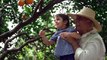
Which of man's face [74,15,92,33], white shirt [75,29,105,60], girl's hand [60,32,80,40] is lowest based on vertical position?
white shirt [75,29,105,60]

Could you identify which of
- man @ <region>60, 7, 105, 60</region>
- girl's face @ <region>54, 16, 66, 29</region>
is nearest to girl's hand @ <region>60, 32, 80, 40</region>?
man @ <region>60, 7, 105, 60</region>

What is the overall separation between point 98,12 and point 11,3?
2.37 metres

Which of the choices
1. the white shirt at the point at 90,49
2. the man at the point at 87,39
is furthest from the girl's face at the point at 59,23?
the white shirt at the point at 90,49

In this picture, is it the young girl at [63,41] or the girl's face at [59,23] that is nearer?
the young girl at [63,41]

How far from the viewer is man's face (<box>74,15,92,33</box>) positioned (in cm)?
287

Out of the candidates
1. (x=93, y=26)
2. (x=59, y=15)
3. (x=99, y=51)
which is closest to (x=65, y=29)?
(x=59, y=15)

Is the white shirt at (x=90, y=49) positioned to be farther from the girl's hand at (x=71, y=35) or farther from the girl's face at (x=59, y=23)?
the girl's face at (x=59, y=23)

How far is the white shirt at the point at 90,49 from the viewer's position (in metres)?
2.70

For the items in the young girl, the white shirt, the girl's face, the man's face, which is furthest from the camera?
the girl's face

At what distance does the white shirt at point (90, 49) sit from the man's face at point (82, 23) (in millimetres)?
61

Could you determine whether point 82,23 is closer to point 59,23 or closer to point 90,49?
point 90,49

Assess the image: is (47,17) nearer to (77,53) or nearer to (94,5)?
(94,5)

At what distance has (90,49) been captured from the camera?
8.87 ft

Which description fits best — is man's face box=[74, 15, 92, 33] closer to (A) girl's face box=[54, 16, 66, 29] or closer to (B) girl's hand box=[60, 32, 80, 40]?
(B) girl's hand box=[60, 32, 80, 40]
